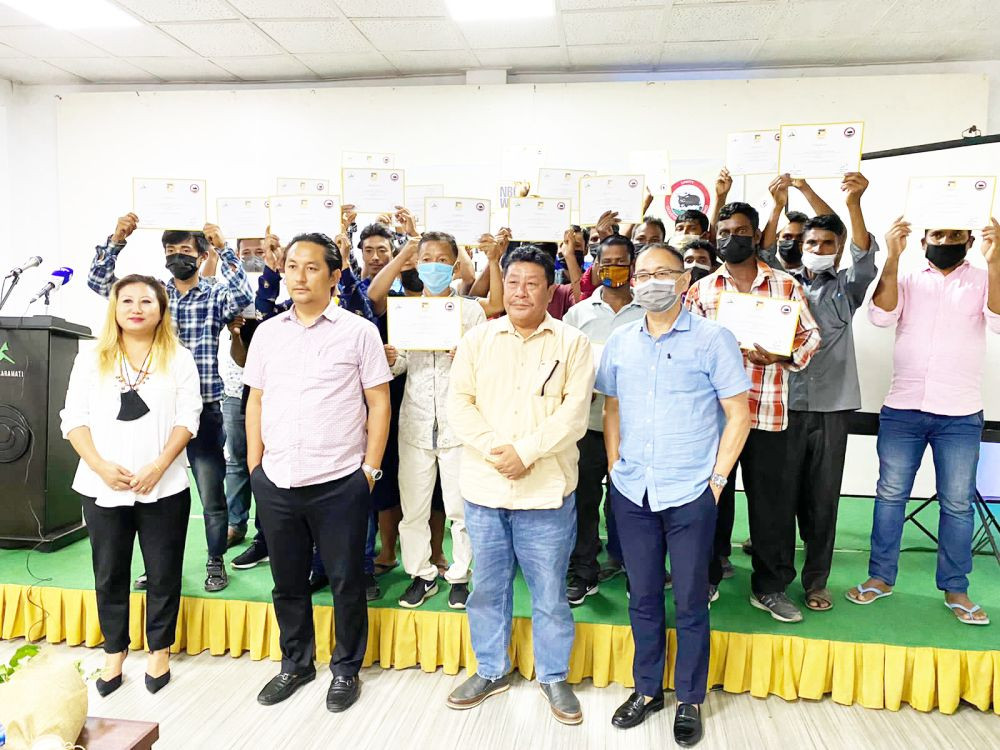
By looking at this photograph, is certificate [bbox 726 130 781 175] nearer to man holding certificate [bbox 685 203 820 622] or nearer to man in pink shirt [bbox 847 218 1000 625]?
man holding certificate [bbox 685 203 820 622]

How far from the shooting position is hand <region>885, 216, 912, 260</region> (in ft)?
7.80

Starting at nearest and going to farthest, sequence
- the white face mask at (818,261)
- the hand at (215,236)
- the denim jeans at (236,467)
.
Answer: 1. the white face mask at (818,261)
2. the hand at (215,236)
3. the denim jeans at (236,467)

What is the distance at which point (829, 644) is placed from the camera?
2.33m

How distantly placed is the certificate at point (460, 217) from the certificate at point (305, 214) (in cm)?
37

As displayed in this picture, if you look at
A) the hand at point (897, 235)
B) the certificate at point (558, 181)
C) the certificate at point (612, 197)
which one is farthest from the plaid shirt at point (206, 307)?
the hand at point (897, 235)

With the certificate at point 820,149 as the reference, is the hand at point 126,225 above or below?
below

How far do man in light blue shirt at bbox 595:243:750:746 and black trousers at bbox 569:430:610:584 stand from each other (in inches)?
19.5

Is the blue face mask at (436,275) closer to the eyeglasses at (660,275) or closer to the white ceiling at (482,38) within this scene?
the eyeglasses at (660,275)

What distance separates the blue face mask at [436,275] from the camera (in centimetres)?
250

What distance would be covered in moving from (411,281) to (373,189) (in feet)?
1.42

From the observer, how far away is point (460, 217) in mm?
2633

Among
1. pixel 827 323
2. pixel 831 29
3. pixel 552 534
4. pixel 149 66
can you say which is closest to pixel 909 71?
pixel 831 29

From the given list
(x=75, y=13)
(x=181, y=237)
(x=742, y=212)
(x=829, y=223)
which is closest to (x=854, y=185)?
(x=829, y=223)

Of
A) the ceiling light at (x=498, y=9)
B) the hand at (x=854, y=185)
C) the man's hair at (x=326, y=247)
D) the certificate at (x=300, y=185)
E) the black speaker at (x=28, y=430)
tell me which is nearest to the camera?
the man's hair at (x=326, y=247)
